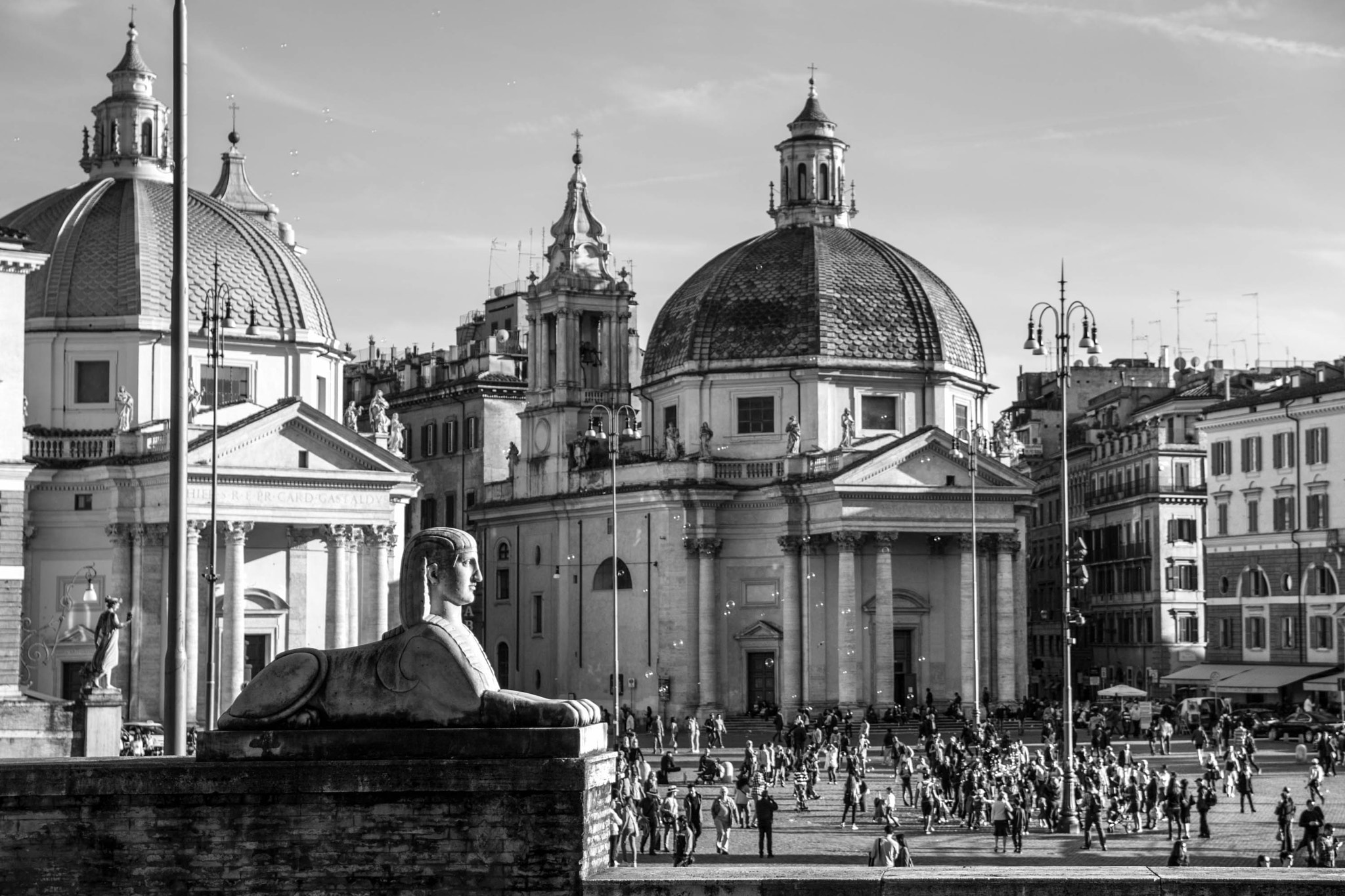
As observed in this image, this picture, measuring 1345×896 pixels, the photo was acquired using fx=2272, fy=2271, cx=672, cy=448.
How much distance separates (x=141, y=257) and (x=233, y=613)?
1306 centimetres

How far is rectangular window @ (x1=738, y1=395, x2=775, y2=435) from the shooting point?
86.4 meters

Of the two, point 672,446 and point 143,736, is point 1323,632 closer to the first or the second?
point 672,446

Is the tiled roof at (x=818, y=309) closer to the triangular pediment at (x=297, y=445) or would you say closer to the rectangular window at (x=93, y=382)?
the triangular pediment at (x=297, y=445)

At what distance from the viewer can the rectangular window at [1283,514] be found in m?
85.2

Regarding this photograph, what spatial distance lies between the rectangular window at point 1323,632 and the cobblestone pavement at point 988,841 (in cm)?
2639

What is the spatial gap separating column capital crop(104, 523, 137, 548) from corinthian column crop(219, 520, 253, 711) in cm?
306

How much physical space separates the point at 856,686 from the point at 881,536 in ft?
17.9

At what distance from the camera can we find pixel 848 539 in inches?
3201

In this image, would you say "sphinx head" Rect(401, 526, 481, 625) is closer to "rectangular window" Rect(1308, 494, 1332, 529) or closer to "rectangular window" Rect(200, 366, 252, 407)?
"rectangular window" Rect(200, 366, 252, 407)

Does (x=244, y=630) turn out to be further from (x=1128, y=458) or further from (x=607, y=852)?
(x=607, y=852)

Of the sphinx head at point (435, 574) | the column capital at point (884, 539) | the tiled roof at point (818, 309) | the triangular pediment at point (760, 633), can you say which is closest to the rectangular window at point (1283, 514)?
the tiled roof at point (818, 309)

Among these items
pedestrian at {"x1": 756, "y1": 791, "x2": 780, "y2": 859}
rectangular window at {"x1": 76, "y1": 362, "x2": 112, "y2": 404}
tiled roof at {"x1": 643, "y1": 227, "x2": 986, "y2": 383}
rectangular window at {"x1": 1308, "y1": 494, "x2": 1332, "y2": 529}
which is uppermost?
tiled roof at {"x1": 643, "y1": 227, "x2": 986, "y2": 383}

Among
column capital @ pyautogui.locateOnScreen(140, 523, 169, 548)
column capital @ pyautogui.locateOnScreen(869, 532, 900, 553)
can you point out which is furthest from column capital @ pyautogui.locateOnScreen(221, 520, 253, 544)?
column capital @ pyautogui.locateOnScreen(869, 532, 900, 553)

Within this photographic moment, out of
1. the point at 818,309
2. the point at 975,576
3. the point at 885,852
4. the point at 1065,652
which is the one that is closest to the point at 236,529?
the point at 975,576
